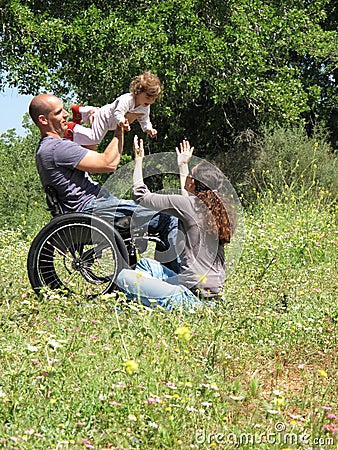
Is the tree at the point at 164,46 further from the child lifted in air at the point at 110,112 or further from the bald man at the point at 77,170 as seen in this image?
the bald man at the point at 77,170

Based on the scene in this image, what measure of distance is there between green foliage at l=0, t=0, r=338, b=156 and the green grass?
9.35 metres

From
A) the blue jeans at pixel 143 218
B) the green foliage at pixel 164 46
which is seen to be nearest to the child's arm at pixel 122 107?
the blue jeans at pixel 143 218

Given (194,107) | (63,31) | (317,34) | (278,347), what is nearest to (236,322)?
(278,347)

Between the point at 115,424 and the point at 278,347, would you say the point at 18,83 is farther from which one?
the point at 115,424

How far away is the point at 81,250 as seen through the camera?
16.7 feet

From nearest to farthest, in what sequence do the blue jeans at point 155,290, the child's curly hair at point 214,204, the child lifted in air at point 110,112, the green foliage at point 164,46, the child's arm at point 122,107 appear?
the blue jeans at point 155,290 → the child's curly hair at point 214,204 → the child's arm at point 122,107 → the child lifted in air at point 110,112 → the green foliage at point 164,46

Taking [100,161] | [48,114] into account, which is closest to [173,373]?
[100,161]

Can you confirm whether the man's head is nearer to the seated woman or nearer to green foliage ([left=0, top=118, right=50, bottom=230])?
the seated woman

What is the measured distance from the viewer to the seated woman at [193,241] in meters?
4.73

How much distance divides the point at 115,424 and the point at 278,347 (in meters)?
1.59

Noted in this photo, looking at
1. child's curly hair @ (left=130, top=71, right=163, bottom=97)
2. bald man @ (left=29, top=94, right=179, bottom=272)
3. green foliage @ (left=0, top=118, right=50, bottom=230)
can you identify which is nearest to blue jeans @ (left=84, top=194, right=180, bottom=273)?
bald man @ (left=29, top=94, right=179, bottom=272)

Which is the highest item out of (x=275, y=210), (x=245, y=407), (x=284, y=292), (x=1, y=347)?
(x=1, y=347)

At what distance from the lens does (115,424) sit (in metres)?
2.74

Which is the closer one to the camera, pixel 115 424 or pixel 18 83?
pixel 115 424
